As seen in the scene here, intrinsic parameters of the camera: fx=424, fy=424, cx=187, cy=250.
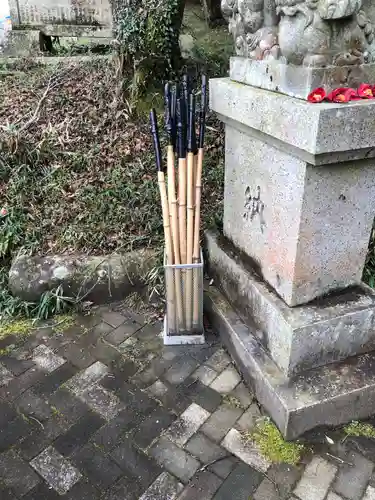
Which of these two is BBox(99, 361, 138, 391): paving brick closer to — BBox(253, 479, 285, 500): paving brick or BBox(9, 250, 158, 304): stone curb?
BBox(9, 250, 158, 304): stone curb

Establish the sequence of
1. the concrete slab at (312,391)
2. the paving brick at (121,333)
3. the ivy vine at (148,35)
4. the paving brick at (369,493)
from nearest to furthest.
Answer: the paving brick at (369,493) < the concrete slab at (312,391) < the paving brick at (121,333) < the ivy vine at (148,35)

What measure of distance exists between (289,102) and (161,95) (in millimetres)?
2611

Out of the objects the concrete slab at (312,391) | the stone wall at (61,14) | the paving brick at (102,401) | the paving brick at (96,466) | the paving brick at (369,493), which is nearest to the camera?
the paving brick at (369,493)

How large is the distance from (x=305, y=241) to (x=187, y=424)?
112cm

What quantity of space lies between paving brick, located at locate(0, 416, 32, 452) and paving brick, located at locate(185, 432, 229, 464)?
84cm

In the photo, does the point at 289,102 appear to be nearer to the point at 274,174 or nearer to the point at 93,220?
the point at 274,174

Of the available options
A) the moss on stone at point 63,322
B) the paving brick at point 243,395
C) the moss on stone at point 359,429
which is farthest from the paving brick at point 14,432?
the moss on stone at point 359,429

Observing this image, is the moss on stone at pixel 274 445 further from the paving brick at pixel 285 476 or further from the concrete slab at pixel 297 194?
the concrete slab at pixel 297 194

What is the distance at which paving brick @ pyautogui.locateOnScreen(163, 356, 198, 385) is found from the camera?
8.16 ft

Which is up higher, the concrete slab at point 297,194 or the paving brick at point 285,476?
the concrete slab at point 297,194

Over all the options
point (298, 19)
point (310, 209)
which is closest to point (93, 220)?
point (310, 209)

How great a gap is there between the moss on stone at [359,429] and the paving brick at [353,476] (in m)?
0.13

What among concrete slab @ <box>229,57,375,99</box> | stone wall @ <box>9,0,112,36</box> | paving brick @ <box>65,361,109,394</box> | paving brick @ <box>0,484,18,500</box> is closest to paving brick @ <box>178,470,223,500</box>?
paving brick @ <box>0,484,18,500</box>

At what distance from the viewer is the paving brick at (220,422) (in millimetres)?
2139
